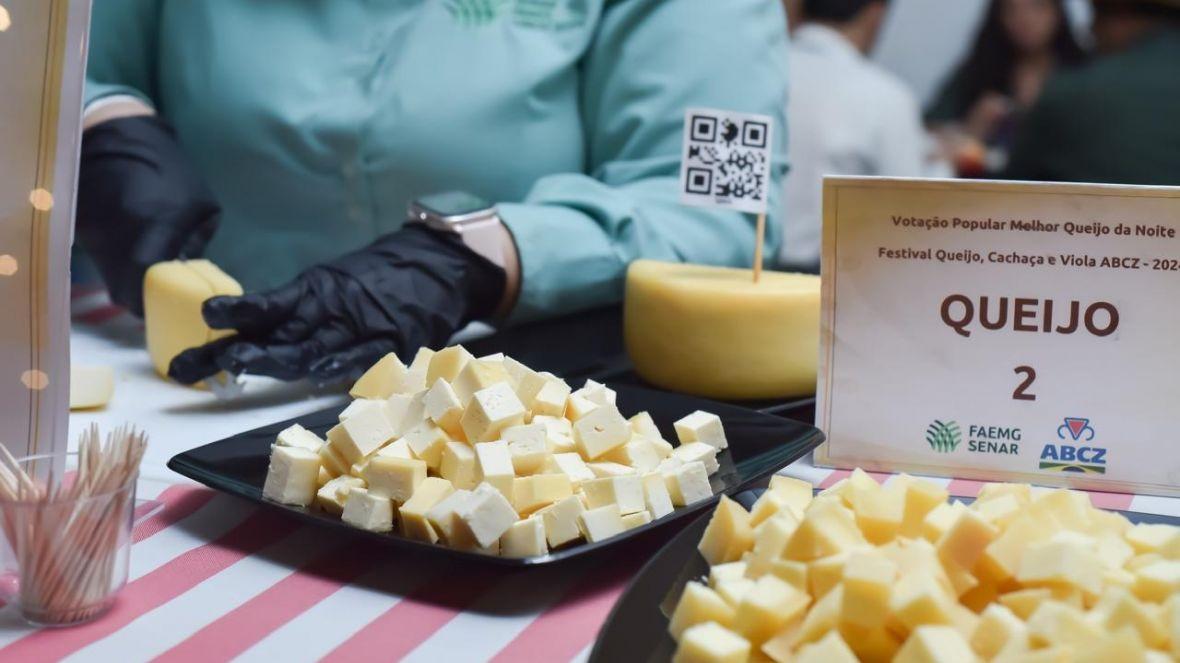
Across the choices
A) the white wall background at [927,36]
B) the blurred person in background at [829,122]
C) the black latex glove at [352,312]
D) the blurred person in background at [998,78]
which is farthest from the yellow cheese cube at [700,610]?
the white wall background at [927,36]

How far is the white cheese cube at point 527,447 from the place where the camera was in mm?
846

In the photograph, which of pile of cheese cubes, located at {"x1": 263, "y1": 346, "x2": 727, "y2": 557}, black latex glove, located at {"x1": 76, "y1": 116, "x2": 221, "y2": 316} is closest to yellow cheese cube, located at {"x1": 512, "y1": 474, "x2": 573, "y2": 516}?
pile of cheese cubes, located at {"x1": 263, "y1": 346, "x2": 727, "y2": 557}

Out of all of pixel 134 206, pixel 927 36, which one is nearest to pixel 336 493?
pixel 134 206

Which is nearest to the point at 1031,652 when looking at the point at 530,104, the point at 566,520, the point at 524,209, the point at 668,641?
the point at 668,641

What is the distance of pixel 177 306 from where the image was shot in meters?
1.26

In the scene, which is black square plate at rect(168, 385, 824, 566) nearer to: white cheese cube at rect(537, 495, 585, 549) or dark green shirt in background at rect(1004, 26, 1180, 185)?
white cheese cube at rect(537, 495, 585, 549)

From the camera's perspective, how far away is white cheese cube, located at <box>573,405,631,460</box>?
885 millimetres

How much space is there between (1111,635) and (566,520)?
1.16ft

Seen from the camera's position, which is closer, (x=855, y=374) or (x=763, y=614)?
(x=763, y=614)

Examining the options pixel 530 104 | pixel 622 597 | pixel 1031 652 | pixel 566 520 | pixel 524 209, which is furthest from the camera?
pixel 530 104

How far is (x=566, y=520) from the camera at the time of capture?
79 cm

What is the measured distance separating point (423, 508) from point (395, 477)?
38 mm

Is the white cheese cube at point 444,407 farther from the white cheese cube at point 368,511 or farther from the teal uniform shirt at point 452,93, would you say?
the teal uniform shirt at point 452,93

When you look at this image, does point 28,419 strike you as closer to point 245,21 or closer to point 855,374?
point 855,374
